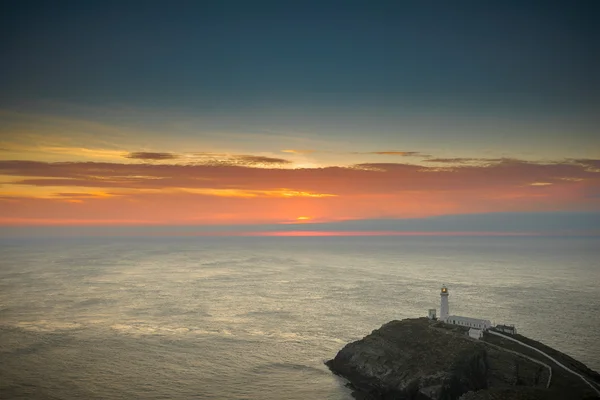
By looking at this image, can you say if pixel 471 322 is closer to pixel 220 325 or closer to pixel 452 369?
pixel 452 369

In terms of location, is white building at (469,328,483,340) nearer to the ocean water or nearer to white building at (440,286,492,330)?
white building at (440,286,492,330)

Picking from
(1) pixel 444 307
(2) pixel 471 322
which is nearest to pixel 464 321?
(2) pixel 471 322

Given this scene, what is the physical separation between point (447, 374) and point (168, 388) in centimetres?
3779

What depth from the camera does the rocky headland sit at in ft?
177

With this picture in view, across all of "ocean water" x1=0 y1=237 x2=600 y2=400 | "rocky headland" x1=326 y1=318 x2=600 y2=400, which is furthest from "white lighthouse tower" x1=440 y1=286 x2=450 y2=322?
"ocean water" x1=0 y1=237 x2=600 y2=400

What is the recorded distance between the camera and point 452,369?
5800 cm

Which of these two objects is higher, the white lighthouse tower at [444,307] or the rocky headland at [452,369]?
the white lighthouse tower at [444,307]

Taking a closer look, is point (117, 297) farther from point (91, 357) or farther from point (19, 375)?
point (19, 375)

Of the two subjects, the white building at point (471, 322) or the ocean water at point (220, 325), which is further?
the white building at point (471, 322)

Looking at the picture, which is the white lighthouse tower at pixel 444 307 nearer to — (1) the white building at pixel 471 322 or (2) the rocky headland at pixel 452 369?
(1) the white building at pixel 471 322

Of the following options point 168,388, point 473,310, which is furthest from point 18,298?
point 473,310

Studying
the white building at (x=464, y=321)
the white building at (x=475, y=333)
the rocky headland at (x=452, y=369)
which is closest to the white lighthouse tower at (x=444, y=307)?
the white building at (x=464, y=321)

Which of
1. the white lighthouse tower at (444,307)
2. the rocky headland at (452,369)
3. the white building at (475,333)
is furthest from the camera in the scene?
the white lighthouse tower at (444,307)

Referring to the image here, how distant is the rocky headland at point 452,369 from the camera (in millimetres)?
54094
